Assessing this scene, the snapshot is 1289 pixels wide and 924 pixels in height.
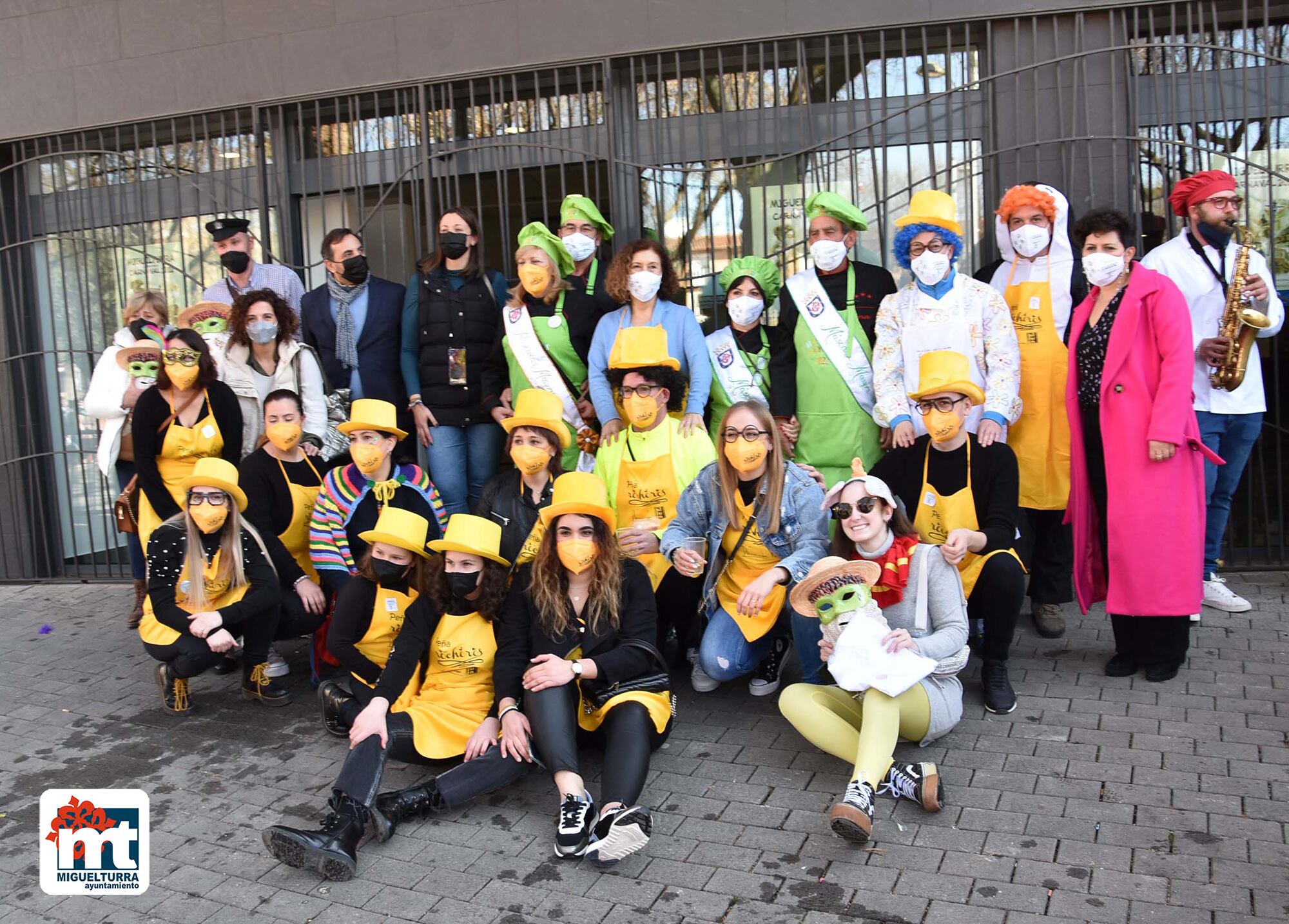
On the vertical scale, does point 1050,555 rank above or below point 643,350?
below

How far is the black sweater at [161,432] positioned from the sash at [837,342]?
3046mm

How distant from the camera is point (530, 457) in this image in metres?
5.25

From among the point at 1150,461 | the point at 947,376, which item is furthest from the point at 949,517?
the point at 1150,461

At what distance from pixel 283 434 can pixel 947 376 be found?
322 centimetres

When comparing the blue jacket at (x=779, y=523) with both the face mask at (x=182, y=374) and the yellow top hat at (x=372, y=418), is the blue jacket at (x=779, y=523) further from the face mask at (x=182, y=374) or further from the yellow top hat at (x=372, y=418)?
the face mask at (x=182, y=374)

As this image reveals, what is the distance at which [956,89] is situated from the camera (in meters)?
6.49

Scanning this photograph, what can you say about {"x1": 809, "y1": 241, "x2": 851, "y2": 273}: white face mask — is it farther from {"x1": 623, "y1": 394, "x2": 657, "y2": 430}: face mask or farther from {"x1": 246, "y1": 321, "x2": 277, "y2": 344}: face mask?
{"x1": 246, "y1": 321, "x2": 277, "y2": 344}: face mask

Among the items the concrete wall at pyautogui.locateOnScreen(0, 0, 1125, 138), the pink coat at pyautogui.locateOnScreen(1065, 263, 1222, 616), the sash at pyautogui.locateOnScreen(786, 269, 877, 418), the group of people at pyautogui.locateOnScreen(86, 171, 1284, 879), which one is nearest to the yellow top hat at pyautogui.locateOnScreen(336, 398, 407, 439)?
the group of people at pyautogui.locateOnScreen(86, 171, 1284, 879)

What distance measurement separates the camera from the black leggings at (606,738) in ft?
12.8

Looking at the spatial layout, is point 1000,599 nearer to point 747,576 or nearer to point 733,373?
point 747,576

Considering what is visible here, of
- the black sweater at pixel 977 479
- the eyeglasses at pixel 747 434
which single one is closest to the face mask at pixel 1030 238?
the black sweater at pixel 977 479

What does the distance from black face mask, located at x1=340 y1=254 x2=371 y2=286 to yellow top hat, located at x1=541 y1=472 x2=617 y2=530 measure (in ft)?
8.26

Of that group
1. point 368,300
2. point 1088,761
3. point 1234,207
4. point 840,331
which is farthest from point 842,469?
point 368,300

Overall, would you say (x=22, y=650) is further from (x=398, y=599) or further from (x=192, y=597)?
(x=398, y=599)
